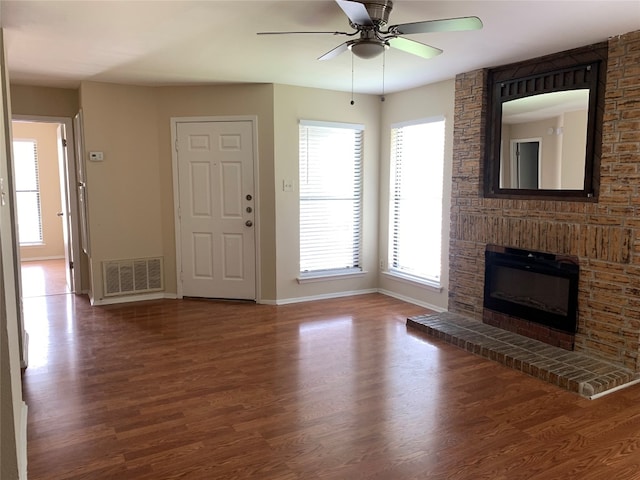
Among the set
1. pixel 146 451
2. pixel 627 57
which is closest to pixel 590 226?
pixel 627 57

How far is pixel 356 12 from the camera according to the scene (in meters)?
2.53

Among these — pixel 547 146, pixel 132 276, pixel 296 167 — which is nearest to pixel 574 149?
pixel 547 146

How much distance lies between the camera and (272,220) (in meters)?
5.39

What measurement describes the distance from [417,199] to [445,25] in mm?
2942

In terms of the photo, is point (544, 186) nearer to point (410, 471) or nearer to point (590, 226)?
point (590, 226)

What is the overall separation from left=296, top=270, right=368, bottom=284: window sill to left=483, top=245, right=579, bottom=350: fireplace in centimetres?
180

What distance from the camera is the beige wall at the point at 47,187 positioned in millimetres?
8219

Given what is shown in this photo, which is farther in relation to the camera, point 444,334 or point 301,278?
point 301,278

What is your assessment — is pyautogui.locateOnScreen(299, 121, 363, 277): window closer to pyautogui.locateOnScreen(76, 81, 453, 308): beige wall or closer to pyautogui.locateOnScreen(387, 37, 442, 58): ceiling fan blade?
pyautogui.locateOnScreen(76, 81, 453, 308): beige wall

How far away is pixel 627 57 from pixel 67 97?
5.53 meters

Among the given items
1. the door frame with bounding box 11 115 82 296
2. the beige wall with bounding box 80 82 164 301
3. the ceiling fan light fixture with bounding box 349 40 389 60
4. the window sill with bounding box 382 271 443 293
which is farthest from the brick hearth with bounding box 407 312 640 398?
the door frame with bounding box 11 115 82 296

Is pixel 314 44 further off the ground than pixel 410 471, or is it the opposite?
pixel 314 44

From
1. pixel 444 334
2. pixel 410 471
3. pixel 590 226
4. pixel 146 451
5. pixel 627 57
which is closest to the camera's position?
pixel 410 471

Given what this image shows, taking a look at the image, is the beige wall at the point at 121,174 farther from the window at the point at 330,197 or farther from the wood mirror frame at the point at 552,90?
the wood mirror frame at the point at 552,90
